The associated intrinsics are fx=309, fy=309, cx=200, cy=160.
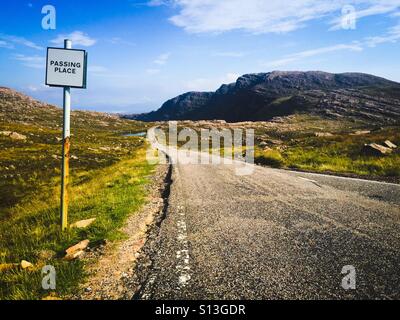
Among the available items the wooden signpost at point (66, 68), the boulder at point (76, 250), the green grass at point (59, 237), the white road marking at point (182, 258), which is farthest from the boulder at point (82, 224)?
the wooden signpost at point (66, 68)

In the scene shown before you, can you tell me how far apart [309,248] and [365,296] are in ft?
5.89

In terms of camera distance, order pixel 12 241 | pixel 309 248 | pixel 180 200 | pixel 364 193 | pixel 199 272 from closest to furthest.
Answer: pixel 199 272 → pixel 309 248 → pixel 12 241 → pixel 180 200 → pixel 364 193

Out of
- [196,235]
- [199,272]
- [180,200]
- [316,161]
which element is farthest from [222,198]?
[316,161]

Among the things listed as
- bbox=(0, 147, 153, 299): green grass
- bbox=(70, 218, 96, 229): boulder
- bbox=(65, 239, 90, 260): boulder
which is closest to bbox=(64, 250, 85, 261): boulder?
bbox=(65, 239, 90, 260): boulder

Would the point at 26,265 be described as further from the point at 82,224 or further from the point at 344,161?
the point at 344,161

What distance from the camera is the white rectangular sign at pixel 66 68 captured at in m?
6.27

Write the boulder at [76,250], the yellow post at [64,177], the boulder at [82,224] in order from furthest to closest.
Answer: the boulder at [82,224], the yellow post at [64,177], the boulder at [76,250]

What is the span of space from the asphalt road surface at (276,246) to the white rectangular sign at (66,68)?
152 inches

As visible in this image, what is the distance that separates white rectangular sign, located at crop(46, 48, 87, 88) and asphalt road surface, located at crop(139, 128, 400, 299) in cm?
387

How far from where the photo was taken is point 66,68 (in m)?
6.39

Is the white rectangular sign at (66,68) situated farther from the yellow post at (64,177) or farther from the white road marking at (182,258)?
the white road marking at (182,258)

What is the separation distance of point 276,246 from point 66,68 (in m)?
5.63
